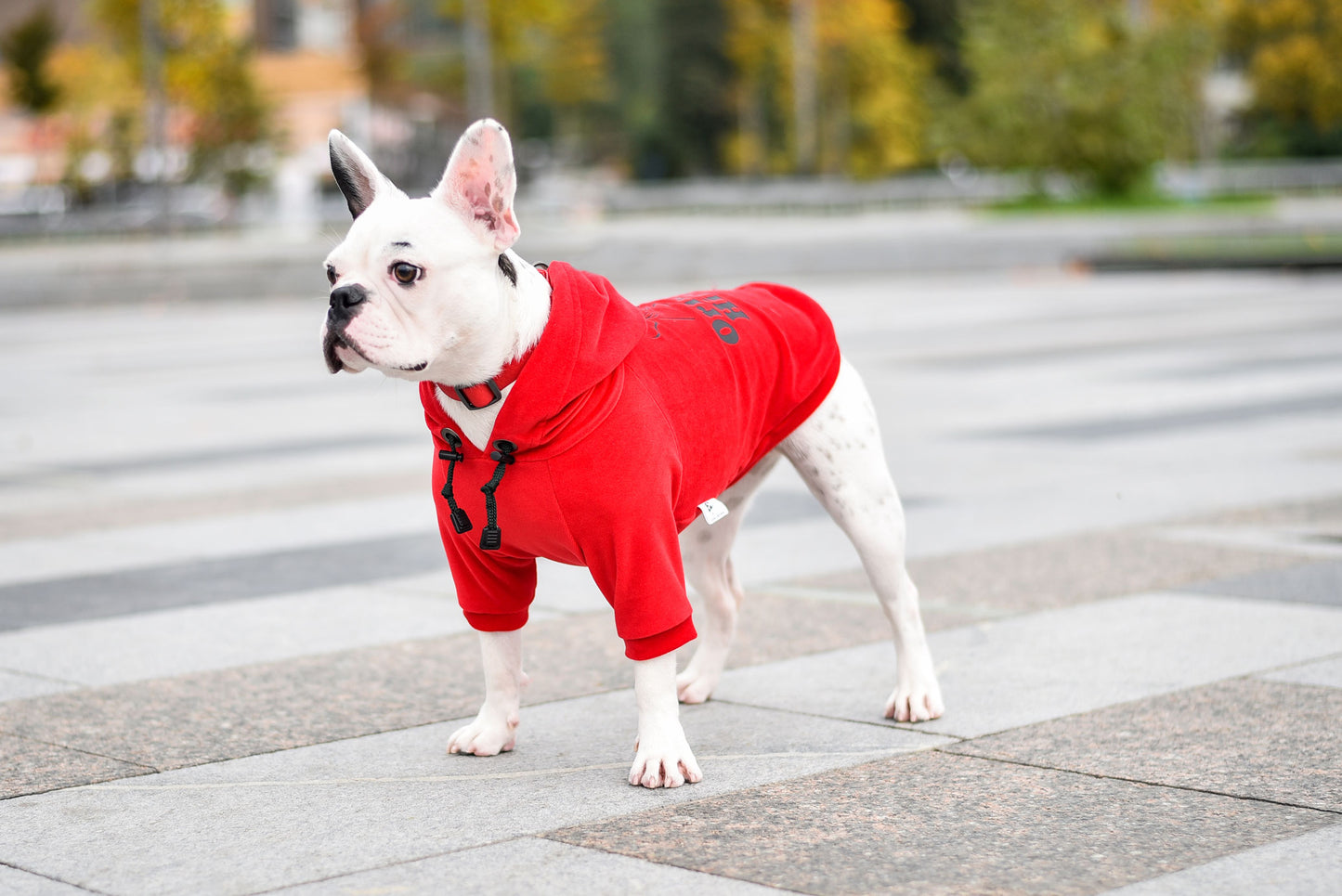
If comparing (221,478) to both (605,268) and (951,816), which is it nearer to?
(951,816)

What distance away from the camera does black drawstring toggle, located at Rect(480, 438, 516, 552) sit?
3773 mm

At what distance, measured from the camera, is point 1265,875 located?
320 centimetres

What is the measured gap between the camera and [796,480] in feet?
28.0

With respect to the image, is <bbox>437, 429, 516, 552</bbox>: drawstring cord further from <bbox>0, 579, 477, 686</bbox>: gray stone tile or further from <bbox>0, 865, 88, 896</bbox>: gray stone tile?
<bbox>0, 579, 477, 686</bbox>: gray stone tile

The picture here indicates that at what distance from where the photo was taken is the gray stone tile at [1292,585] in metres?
5.67

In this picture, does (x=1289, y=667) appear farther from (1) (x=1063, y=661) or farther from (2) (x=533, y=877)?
(2) (x=533, y=877)

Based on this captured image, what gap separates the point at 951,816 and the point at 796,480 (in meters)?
4.97

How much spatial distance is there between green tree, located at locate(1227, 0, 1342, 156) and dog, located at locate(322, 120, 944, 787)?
5439 cm

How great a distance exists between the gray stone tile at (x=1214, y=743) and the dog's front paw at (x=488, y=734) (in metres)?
1.10

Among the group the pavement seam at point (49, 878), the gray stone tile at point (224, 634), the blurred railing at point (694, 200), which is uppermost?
the pavement seam at point (49, 878)

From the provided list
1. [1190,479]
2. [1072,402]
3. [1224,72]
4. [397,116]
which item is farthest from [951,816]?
[1224,72]

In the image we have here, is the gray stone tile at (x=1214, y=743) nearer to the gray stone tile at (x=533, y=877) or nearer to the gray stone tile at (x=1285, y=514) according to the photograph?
the gray stone tile at (x=533, y=877)

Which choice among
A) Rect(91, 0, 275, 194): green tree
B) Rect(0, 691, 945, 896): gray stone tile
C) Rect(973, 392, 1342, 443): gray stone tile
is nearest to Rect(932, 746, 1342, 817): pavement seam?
Rect(0, 691, 945, 896): gray stone tile

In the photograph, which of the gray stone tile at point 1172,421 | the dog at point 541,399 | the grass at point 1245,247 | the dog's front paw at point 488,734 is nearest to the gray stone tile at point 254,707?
the dog's front paw at point 488,734
